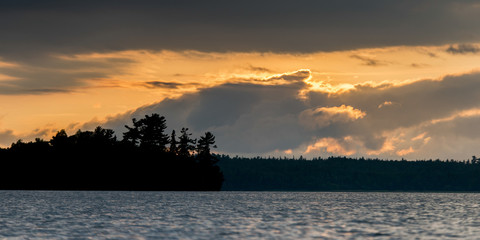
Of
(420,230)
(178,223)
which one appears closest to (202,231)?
(178,223)

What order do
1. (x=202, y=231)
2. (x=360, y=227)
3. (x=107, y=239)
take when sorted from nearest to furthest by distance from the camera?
(x=107, y=239) < (x=202, y=231) < (x=360, y=227)

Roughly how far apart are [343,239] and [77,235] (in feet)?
73.9

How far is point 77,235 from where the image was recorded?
2491 inches

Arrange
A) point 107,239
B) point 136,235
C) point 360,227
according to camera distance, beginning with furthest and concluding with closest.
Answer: point 360,227, point 136,235, point 107,239

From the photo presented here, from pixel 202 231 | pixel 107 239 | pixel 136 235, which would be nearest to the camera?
pixel 107 239

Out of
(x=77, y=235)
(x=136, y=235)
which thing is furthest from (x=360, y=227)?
(x=77, y=235)

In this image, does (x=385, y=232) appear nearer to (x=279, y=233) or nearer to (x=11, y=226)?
(x=279, y=233)

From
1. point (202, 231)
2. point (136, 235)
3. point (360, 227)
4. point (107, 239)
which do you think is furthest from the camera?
point (360, 227)

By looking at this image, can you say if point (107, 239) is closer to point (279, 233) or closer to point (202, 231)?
point (202, 231)

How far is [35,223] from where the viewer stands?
78.2 meters

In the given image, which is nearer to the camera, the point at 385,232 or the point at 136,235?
the point at 136,235

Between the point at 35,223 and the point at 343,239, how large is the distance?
113ft

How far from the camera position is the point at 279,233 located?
220 ft

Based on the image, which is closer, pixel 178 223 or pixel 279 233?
pixel 279 233
